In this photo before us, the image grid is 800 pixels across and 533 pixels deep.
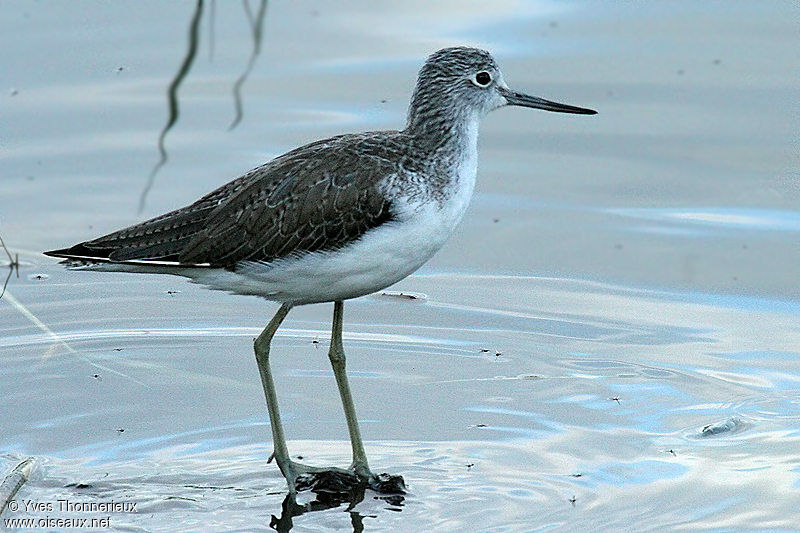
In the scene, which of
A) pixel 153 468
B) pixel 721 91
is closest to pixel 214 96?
pixel 721 91

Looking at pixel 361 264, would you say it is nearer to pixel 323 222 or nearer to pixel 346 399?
pixel 323 222

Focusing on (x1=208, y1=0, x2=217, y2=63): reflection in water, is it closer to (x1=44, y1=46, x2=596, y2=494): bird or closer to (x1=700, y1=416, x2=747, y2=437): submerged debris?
(x1=44, y1=46, x2=596, y2=494): bird

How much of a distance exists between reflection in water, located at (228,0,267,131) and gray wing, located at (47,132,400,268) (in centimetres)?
435

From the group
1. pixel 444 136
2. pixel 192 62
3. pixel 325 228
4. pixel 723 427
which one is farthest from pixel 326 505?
pixel 192 62

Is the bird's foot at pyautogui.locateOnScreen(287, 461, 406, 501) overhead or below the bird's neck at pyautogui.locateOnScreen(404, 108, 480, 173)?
below

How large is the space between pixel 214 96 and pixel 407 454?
532cm

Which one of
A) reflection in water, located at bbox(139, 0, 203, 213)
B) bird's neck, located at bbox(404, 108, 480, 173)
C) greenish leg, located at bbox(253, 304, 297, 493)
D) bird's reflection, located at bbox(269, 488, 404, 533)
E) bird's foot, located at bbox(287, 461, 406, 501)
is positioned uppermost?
bird's neck, located at bbox(404, 108, 480, 173)

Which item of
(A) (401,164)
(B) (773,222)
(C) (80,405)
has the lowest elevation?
(C) (80,405)

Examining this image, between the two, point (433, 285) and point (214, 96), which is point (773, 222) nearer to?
point (433, 285)

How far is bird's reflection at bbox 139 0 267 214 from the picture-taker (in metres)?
11.6

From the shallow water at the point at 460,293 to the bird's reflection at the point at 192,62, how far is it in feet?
0.15

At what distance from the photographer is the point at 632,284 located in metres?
9.94

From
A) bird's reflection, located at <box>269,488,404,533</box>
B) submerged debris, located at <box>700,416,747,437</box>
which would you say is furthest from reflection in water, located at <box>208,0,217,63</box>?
submerged debris, located at <box>700,416,747,437</box>

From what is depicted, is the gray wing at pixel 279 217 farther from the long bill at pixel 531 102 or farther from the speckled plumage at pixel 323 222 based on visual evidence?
the long bill at pixel 531 102
